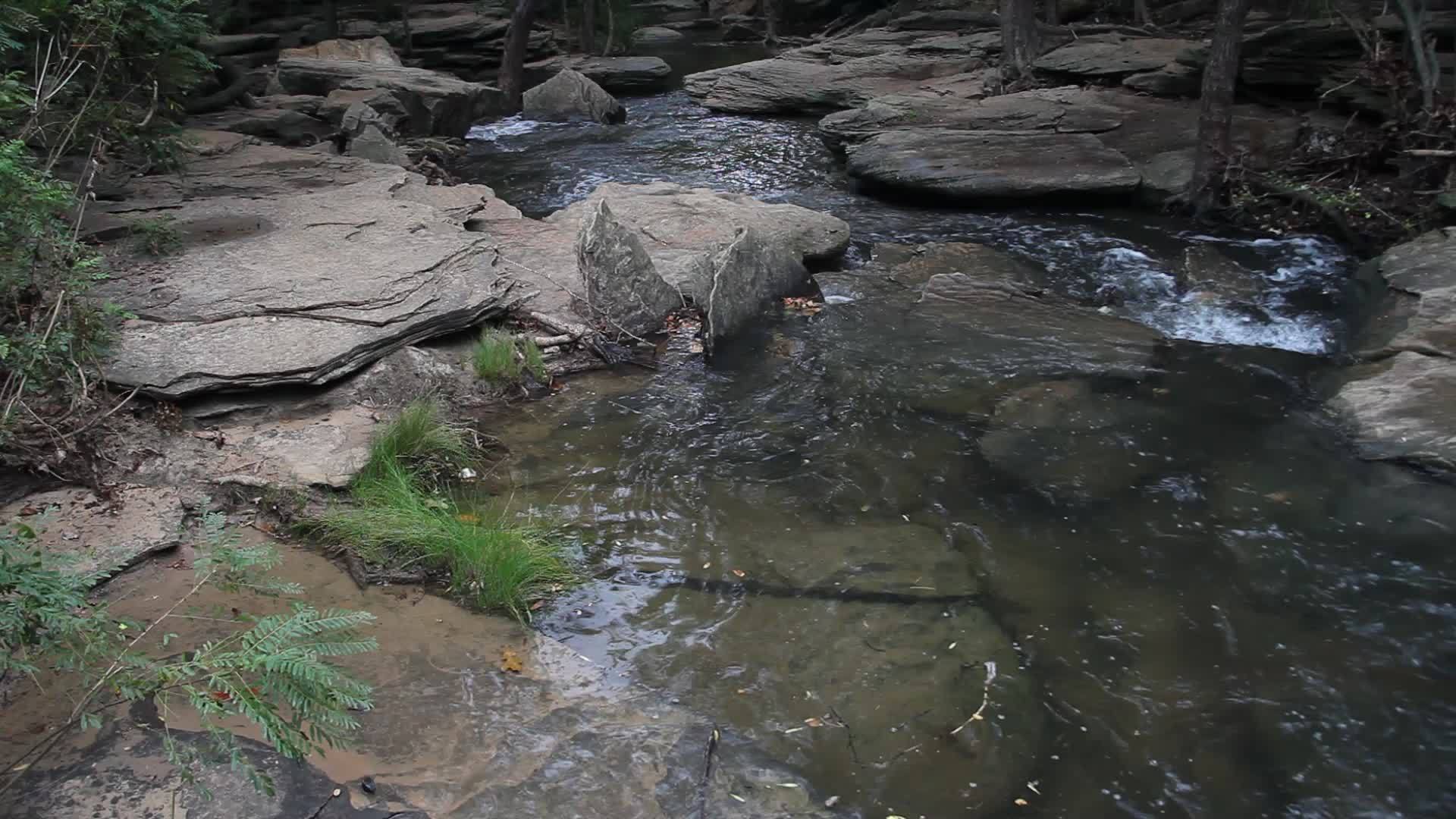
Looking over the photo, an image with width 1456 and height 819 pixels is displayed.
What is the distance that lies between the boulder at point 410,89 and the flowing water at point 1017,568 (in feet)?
25.4

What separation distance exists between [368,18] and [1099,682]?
924 inches

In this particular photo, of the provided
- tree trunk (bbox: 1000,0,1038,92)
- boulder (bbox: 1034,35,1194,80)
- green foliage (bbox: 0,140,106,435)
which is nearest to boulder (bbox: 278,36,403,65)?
tree trunk (bbox: 1000,0,1038,92)

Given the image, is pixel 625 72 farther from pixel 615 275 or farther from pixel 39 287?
pixel 39 287

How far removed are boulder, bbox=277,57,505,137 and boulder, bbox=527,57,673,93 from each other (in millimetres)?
3106

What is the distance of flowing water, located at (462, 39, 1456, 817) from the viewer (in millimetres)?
3322

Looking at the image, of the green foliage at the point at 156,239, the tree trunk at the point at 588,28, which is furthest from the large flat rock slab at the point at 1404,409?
the tree trunk at the point at 588,28

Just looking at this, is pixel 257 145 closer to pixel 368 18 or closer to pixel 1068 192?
pixel 1068 192

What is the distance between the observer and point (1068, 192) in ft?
32.3

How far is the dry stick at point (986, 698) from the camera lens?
11.3ft

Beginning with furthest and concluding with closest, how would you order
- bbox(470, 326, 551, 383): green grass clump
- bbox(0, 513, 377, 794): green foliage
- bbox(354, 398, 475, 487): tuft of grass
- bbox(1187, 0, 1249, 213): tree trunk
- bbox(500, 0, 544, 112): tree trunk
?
bbox(500, 0, 544, 112): tree trunk, bbox(1187, 0, 1249, 213): tree trunk, bbox(470, 326, 551, 383): green grass clump, bbox(354, 398, 475, 487): tuft of grass, bbox(0, 513, 377, 794): green foliage

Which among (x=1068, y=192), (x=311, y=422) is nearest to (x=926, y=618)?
(x=311, y=422)

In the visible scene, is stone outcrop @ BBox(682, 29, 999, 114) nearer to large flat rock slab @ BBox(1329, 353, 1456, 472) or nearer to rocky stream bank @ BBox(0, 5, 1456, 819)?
rocky stream bank @ BBox(0, 5, 1456, 819)

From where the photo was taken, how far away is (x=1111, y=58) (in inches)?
554

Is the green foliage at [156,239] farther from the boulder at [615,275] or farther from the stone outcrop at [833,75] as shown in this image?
the stone outcrop at [833,75]
